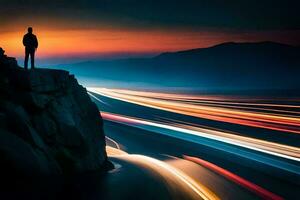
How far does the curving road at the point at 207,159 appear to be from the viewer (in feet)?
113

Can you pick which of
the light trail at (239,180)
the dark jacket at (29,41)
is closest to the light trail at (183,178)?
the light trail at (239,180)

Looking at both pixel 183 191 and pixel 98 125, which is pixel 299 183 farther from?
pixel 98 125

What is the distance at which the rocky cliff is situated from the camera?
24766 millimetres

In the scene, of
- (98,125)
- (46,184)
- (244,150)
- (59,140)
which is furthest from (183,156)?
(46,184)

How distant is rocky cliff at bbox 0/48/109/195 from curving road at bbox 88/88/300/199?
323 cm

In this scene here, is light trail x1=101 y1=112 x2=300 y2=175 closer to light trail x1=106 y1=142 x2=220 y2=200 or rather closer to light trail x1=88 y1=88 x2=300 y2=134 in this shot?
light trail x1=88 y1=88 x2=300 y2=134

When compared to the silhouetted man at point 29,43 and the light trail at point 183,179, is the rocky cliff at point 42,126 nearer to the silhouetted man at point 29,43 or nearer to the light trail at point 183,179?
the silhouetted man at point 29,43

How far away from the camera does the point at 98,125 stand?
3812cm

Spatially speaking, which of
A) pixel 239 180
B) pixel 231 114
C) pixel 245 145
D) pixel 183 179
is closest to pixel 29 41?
pixel 183 179

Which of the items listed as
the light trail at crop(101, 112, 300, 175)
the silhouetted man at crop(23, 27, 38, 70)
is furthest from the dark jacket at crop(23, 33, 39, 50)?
the light trail at crop(101, 112, 300, 175)

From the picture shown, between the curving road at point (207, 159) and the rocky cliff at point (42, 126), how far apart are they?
323 cm

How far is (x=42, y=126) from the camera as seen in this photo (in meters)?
28.2

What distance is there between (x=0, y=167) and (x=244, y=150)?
36060mm

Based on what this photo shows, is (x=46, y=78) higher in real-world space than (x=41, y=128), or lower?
higher
